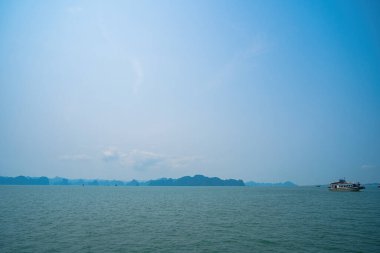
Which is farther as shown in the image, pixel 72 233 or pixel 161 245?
pixel 72 233

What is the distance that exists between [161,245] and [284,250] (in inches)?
588

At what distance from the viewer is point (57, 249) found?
29672 millimetres

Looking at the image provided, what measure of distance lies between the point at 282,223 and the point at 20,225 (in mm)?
46995

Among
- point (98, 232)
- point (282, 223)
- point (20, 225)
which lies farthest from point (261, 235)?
point (20, 225)

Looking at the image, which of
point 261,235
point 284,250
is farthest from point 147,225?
point 284,250

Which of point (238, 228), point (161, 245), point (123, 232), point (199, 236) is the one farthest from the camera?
point (238, 228)

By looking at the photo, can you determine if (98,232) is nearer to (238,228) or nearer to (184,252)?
(184,252)

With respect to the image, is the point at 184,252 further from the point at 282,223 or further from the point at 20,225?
the point at 20,225

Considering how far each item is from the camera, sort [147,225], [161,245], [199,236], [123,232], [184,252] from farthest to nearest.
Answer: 1. [147,225]
2. [123,232]
3. [199,236]
4. [161,245]
5. [184,252]

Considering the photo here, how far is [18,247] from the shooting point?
99.5ft

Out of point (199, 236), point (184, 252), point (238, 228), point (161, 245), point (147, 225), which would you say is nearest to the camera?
point (184, 252)

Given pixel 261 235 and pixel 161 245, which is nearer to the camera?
pixel 161 245

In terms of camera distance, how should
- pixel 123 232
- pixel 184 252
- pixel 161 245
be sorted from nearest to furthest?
pixel 184 252, pixel 161 245, pixel 123 232

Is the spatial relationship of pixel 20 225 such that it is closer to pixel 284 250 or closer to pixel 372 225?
pixel 284 250
